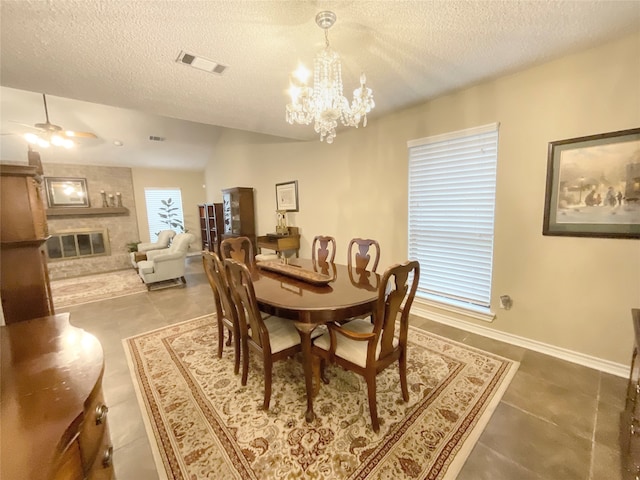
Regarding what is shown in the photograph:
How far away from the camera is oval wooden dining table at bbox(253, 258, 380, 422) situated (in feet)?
5.19

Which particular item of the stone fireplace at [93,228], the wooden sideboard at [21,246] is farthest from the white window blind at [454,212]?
the stone fireplace at [93,228]

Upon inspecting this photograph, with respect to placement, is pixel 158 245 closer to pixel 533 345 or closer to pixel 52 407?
pixel 52 407

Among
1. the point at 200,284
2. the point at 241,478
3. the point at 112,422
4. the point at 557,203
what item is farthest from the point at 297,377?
the point at 200,284

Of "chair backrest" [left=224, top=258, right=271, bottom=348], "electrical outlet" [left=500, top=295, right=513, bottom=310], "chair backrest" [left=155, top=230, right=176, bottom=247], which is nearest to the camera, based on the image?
"chair backrest" [left=224, top=258, right=271, bottom=348]

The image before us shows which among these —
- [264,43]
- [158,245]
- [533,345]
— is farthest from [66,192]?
[533,345]

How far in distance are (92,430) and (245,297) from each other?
2.98ft

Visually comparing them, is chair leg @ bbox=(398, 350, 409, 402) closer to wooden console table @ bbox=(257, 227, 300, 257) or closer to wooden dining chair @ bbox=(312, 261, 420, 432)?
wooden dining chair @ bbox=(312, 261, 420, 432)

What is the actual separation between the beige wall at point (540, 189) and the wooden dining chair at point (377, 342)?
148 cm

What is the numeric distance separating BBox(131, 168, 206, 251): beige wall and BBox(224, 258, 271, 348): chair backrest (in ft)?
21.8

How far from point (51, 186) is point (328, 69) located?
7328 mm

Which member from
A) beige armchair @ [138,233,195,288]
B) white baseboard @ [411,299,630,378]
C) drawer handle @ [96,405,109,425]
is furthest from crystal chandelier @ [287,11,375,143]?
beige armchair @ [138,233,195,288]

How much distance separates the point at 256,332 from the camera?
179 centimetres

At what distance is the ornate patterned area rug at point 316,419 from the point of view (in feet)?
4.61

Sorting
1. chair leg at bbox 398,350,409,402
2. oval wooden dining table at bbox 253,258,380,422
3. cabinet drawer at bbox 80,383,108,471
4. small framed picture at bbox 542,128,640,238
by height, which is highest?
small framed picture at bbox 542,128,640,238
